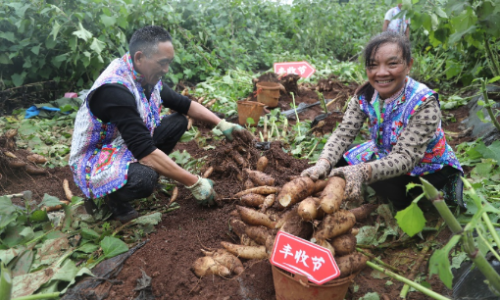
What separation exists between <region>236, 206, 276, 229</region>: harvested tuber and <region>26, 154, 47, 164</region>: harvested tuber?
2.21 metres

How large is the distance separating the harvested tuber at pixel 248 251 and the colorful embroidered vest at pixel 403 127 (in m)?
0.91

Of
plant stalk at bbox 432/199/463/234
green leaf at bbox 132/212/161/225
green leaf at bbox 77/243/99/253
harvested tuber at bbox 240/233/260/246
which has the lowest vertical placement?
green leaf at bbox 77/243/99/253

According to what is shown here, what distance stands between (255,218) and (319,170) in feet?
1.38

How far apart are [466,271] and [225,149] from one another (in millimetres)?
1799

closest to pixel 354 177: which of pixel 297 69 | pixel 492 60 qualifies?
pixel 492 60

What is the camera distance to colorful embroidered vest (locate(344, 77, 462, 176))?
1.96 meters

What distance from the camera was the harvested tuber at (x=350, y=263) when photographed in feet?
5.06

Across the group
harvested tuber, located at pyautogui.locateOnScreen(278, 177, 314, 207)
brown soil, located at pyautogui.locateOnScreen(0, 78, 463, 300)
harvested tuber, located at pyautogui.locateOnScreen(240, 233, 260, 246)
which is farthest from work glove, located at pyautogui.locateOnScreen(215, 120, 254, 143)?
harvested tuber, located at pyautogui.locateOnScreen(278, 177, 314, 207)

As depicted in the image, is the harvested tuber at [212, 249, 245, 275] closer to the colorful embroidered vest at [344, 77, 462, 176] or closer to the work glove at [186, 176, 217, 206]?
the work glove at [186, 176, 217, 206]

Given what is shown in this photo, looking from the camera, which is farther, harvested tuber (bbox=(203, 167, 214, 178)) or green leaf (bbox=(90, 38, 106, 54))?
green leaf (bbox=(90, 38, 106, 54))

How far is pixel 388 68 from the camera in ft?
6.35

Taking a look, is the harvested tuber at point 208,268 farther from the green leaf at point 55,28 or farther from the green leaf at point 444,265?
the green leaf at point 55,28

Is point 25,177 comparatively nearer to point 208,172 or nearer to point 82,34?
point 208,172

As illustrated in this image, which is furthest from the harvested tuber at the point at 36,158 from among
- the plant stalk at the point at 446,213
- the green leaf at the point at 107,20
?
the plant stalk at the point at 446,213
